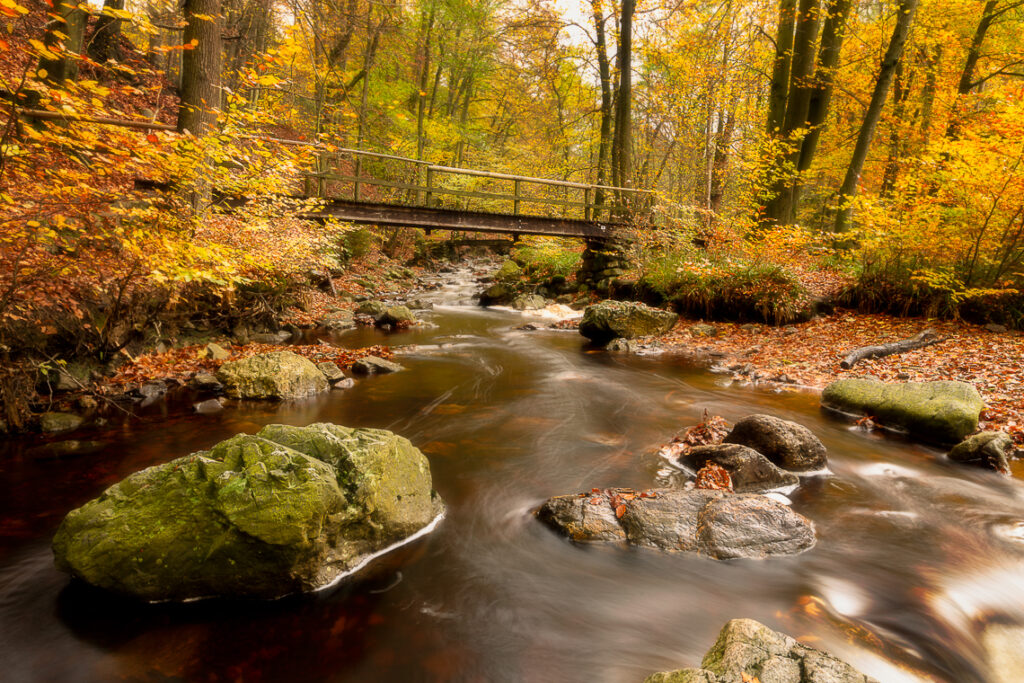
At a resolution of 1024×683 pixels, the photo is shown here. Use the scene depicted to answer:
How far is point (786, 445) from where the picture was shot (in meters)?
5.00

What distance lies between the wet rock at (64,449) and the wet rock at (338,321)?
6929 millimetres

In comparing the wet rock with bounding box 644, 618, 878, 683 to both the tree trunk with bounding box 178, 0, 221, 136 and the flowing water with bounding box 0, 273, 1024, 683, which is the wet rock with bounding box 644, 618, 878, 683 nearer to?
the flowing water with bounding box 0, 273, 1024, 683

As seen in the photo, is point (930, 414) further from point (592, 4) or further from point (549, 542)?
point (592, 4)

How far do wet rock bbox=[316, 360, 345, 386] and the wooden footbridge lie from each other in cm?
312

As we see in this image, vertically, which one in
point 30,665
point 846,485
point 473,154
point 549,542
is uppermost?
point 473,154

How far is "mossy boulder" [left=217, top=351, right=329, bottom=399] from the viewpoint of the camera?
22.8 ft

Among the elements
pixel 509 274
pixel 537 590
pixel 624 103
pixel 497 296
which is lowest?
pixel 537 590

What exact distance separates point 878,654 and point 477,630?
7.37 feet


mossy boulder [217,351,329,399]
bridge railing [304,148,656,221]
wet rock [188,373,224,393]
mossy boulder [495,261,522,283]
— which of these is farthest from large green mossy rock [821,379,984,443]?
mossy boulder [495,261,522,283]

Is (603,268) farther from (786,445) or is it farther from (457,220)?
(786,445)

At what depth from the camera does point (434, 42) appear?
21984 millimetres

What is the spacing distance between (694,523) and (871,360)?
6.12 metres

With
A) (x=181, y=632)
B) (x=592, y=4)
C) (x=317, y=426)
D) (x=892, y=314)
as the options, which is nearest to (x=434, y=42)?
(x=592, y=4)

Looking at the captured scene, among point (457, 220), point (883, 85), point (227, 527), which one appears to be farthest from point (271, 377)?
point (883, 85)
